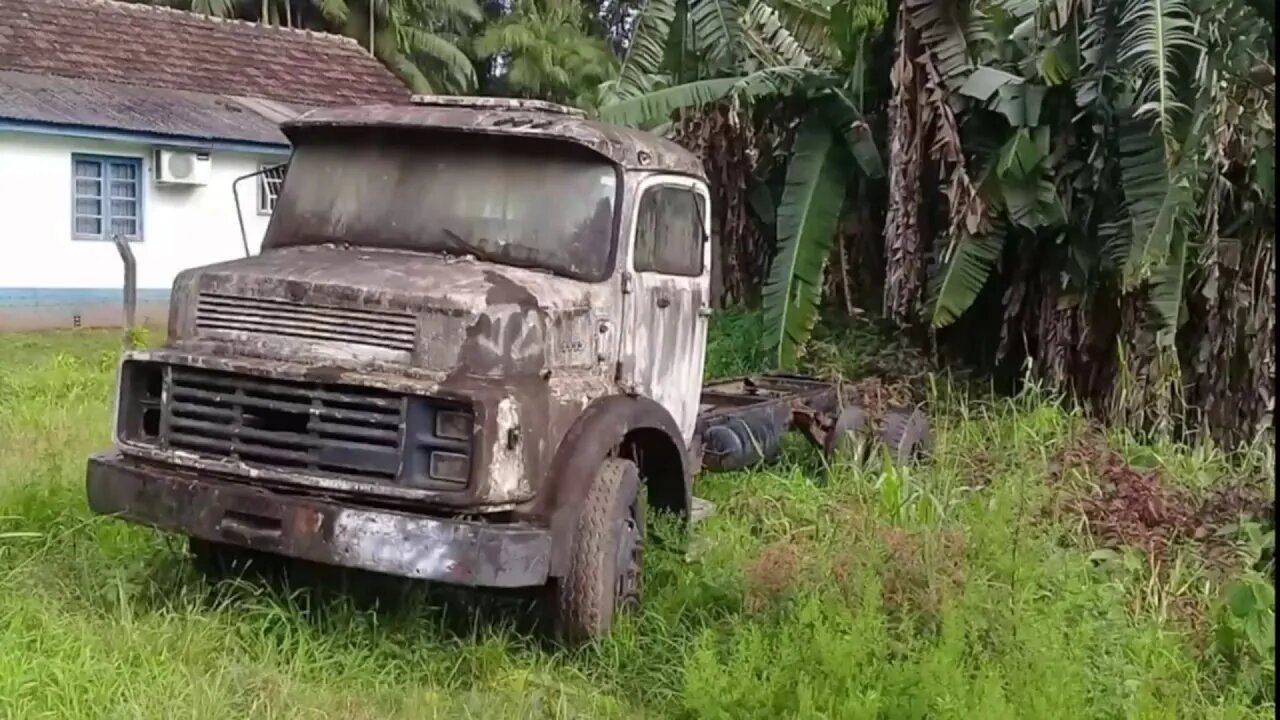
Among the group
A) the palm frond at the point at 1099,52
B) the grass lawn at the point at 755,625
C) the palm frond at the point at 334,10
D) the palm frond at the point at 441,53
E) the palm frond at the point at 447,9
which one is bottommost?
the grass lawn at the point at 755,625

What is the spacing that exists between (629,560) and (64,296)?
12.8 meters

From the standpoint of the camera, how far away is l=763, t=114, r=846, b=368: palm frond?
10.1 m

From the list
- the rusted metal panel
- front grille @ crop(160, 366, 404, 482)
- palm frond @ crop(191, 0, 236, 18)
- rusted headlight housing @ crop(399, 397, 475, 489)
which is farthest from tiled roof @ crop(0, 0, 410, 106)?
rusted headlight housing @ crop(399, 397, 475, 489)

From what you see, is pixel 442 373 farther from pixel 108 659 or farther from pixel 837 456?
pixel 837 456

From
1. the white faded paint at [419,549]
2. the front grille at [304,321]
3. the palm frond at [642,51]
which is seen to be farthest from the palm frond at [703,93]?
the white faded paint at [419,549]

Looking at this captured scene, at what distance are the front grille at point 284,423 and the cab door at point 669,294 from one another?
137 centimetres

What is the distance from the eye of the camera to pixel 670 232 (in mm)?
6609

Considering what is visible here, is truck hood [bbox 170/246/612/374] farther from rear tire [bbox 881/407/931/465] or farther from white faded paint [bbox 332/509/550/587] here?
rear tire [bbox 881/407/931/465]

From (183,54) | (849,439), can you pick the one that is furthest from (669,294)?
(183,54)

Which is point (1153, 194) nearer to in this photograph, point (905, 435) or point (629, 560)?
point (905, 435)

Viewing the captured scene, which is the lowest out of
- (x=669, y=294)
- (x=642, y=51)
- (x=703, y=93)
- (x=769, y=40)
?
(x=669, y=294)

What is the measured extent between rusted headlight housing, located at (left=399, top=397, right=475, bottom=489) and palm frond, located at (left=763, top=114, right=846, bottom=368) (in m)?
5.20

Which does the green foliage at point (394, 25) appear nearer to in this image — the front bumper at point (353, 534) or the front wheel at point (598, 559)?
the front bumper at point (353, 534)

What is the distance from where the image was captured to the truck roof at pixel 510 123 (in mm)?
6031
